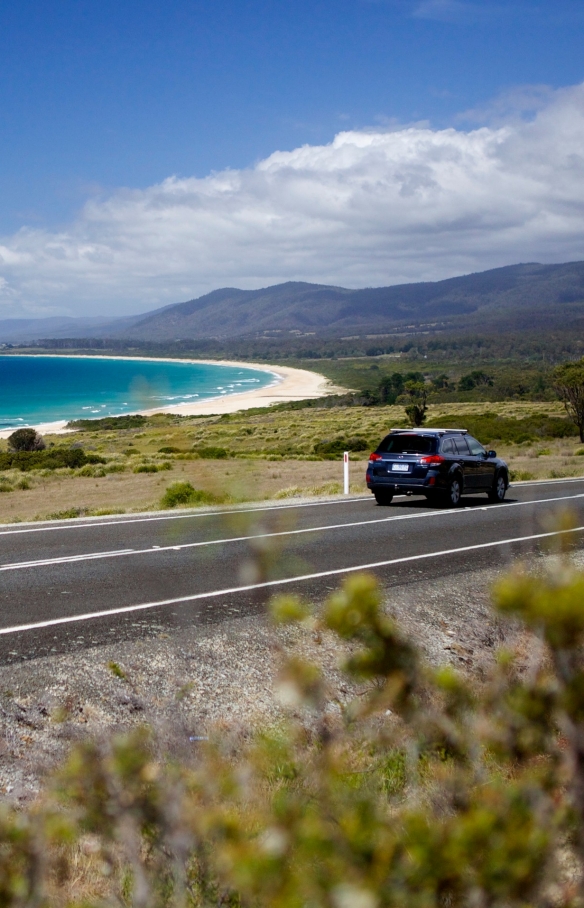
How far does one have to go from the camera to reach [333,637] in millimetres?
7285

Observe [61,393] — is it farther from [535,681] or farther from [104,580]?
[535,681]

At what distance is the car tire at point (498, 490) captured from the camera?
19.5m

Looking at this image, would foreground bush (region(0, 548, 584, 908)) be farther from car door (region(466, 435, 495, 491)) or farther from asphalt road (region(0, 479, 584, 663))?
car door (region(466, 435, 495, 491))

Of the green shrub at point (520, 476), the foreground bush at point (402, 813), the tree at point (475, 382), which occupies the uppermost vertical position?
the foreground bush at point (402, 813)

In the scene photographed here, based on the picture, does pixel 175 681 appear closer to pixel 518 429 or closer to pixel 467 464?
pixel 467 464

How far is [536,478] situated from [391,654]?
87.3 ft

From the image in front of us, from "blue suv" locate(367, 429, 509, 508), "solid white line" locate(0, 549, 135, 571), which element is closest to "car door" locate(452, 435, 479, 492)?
"blue suv" locate(367, 429, 509, 508)

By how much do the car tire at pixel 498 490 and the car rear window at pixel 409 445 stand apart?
2.45m

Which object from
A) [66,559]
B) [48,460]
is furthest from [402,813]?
[48,460]

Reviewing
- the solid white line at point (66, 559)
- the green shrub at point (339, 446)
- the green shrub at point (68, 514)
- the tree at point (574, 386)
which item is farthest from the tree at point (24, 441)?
the solid white line at point (66, 559)

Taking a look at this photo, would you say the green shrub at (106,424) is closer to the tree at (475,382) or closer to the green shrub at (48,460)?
the green shrub at (48,460)

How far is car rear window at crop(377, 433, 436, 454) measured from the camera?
17953 mm

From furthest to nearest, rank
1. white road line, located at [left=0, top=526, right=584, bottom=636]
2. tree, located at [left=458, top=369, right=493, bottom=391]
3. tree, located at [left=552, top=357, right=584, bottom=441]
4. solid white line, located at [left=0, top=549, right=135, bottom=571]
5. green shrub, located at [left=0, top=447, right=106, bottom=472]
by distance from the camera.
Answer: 1. tree, located at [left=458, top=369, right=493, bottom=391]
2. tree, located at [left=552, top=357, right=584, bottom=441]
3. green shrub, located at [left=0, top=447, right=106, bottom=472]
4. solid white line, located at [left=0, top=549, right=135, bottom=571]
5. white road line, located at [left=0, top=526, right=584, bottom=636]

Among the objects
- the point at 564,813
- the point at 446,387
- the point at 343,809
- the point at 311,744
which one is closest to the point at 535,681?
the point at 564,813
